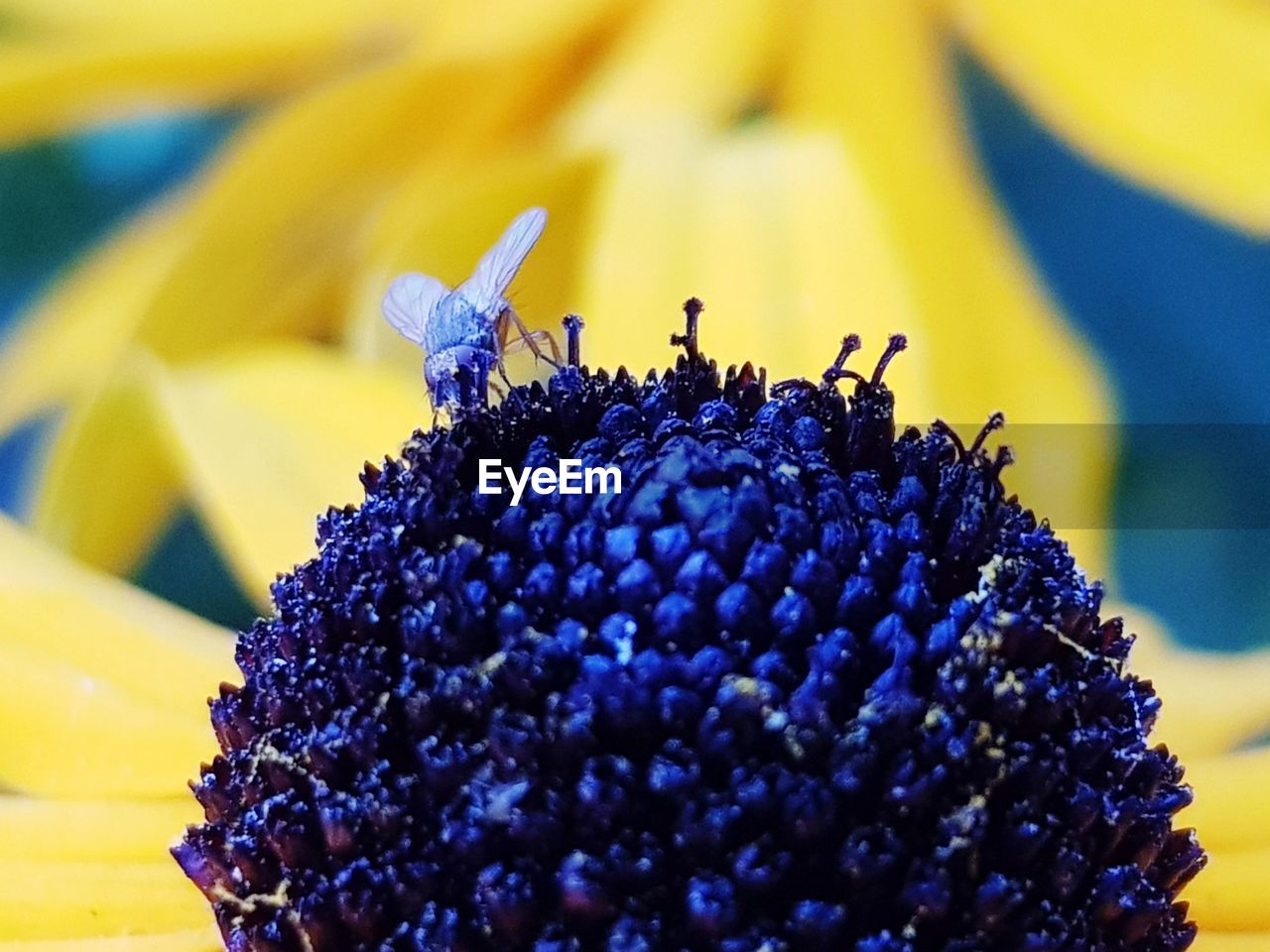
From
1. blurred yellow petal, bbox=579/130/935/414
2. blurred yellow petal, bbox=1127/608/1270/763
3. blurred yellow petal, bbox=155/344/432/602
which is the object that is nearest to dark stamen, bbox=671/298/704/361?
blurred yellow petal, bbox=579/130/935/414

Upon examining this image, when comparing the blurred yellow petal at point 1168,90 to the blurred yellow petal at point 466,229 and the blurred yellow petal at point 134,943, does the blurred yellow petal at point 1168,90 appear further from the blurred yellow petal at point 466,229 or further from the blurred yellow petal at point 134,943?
the blurred yellow petal at point 134,943

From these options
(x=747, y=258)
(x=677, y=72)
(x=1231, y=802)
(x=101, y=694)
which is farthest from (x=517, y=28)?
(x=1231, y=802)

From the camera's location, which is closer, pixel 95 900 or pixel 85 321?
pixel 95 900

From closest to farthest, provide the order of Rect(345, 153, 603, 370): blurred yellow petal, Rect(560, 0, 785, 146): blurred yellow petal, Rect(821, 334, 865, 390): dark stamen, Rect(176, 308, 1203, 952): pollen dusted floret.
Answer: Rect(176, 308, 1203, 952): pollen dusted floret, Rect(821, 334, 865, 390): dark stamen, Rect(345, 153, 603, 370): blurred yellow petal, Rect(560, 0, 785, 146): blurred yellow petal

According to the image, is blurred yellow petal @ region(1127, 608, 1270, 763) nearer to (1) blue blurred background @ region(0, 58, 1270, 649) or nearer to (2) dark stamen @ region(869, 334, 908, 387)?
(1) blue blurred background @ region(0, 58, 1270, 649)

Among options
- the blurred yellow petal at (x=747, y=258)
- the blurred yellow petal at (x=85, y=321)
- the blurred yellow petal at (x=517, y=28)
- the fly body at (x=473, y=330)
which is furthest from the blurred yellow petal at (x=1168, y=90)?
the blurred yellow petal at (x=85, y=321)

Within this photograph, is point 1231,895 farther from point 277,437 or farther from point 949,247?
point 277,437
